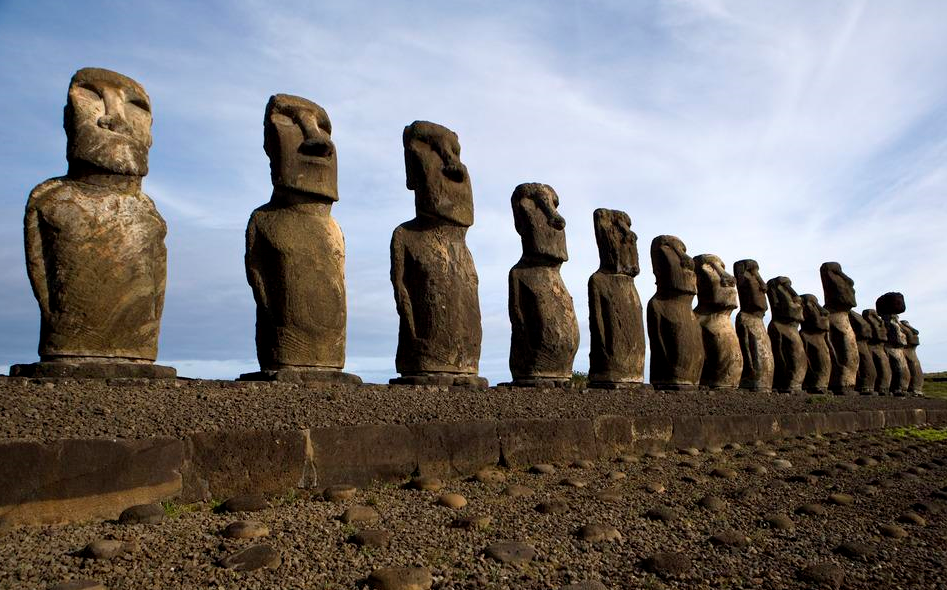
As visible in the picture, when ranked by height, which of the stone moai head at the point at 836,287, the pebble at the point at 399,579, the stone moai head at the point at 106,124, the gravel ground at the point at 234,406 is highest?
the stone moai head at the point at 836,287

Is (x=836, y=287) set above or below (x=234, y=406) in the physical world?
above

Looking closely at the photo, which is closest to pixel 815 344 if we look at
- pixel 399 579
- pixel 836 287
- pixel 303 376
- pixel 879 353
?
pixel 836 287

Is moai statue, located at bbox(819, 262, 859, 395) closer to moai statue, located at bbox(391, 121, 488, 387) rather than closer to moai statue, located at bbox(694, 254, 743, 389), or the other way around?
moai statue, located at bbox(694, 254, 743, 389)

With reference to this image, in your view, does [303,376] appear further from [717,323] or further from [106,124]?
[717,323]

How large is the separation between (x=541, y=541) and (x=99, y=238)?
3936mm

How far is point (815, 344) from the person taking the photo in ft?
53.3

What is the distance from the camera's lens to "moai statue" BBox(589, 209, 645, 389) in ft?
33.4

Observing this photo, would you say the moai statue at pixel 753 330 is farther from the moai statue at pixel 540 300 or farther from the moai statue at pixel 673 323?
the moai statue at pixel 540 300

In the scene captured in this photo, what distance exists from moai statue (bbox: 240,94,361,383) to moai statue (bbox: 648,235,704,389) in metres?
6.16

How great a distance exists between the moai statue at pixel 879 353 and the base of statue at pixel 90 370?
59.2 ft

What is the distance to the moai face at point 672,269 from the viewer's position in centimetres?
1180

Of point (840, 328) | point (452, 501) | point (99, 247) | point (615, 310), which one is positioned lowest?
point (452, 501)

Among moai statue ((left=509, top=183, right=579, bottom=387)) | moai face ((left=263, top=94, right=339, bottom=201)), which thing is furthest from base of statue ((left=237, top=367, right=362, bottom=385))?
moai statue ((left=509, top=183, right=579, bottom=387))

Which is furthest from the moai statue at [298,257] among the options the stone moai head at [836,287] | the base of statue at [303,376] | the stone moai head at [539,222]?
the stone moai head at [836,287]
